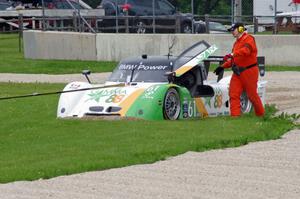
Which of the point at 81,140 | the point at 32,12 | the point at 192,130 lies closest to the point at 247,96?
the point at 192,130

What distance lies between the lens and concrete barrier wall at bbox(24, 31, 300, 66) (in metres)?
31.3

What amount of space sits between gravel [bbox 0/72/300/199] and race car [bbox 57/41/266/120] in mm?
3281

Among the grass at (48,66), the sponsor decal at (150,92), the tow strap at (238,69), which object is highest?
the tow strap at (238,69)

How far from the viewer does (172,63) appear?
715 inches

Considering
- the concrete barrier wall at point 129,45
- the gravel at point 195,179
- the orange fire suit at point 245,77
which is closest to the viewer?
the gravel at point 195,179

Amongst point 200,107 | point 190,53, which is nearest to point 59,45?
point 190,53

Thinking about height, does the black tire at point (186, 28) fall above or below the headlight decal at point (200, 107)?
above

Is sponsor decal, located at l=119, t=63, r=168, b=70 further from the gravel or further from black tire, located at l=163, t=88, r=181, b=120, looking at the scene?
the gravel

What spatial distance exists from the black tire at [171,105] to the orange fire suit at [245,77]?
103 centimetres

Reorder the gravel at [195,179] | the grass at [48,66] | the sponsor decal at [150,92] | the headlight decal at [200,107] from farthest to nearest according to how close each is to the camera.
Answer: the grass at [48,66], the headlight decal at [200,107], the sponsor decal at [150,92], the gravel at [195,179]

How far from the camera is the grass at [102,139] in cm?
1257

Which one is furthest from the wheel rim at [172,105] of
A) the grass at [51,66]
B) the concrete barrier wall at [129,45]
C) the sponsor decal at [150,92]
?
the concrete barrier wall at [129,45]

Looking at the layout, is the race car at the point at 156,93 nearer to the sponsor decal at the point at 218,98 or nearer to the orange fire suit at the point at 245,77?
the sponsor decal at the point at 218,98

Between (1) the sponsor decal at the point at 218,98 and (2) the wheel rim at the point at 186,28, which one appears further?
(2) the wheel rim at the point at 186,28
